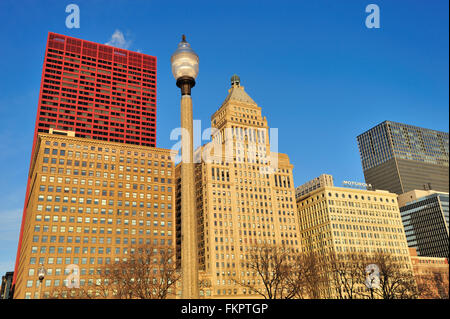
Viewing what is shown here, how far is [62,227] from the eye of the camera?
122062 mm

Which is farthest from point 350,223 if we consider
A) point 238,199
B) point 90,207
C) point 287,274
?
point 90,207

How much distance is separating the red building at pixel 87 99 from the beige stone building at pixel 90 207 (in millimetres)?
49074

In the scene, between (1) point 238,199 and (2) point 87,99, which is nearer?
(1) point 238,199

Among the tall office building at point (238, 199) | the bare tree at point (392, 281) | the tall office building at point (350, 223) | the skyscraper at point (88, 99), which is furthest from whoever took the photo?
the skyscraper at point (88, 99)

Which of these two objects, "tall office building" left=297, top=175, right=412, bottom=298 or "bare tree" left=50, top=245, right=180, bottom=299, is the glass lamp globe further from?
"tall office building" left=297, top=175, right=412, bottom=298

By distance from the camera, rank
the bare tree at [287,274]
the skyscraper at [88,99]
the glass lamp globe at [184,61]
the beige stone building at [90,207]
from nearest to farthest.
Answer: the glass lamp globe at [184,61]
the bare tree at [287,274]
the beige stone building at [90,207]
the skyscraper at [88,99]

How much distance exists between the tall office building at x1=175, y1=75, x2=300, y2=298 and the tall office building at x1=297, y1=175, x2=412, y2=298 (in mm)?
11548

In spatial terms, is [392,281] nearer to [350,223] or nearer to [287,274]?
[287,274]

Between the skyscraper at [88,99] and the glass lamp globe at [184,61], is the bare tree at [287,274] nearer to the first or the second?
the glass lamp globe at [184,61]

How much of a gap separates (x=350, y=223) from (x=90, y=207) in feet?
340

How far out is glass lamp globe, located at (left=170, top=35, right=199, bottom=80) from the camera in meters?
42.8

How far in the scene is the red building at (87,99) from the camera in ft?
594

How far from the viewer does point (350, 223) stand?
6545 inches

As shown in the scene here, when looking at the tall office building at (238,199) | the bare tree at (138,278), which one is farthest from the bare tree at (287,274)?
the bare tree at (138,278)
